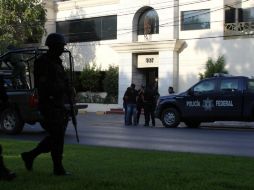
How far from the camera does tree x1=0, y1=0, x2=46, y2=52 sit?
1439 inches

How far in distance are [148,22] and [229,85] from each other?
17.8 metres

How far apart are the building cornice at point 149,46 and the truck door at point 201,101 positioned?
13978 mm

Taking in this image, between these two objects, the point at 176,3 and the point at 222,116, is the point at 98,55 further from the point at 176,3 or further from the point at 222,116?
the point at 222,116

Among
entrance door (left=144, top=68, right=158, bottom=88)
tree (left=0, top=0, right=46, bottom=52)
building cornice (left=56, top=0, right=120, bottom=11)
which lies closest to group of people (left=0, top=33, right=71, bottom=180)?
entrance door (left=144, top=68, right=158, bottom=88)

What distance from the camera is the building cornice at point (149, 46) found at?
33.8 m

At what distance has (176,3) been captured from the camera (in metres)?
34.5

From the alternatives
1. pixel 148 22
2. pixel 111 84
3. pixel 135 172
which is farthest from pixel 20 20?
pixel 135 172

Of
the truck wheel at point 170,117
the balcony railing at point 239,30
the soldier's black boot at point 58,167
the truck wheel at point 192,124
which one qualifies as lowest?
the truck wheel at point 192,124

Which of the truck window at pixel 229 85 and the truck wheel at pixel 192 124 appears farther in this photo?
the truck wheel at pixel 192 124

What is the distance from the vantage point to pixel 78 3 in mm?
40406

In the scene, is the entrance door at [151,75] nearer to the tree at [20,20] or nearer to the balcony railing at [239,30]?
the balcony railing at [239,30]

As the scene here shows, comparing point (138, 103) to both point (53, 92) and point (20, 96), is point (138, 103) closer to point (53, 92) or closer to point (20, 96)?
point (20, 96)

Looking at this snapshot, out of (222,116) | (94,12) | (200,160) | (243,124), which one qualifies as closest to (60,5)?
(94,12)

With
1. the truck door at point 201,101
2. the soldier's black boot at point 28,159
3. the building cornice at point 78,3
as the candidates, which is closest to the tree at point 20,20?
the building cornice at point 78,3
